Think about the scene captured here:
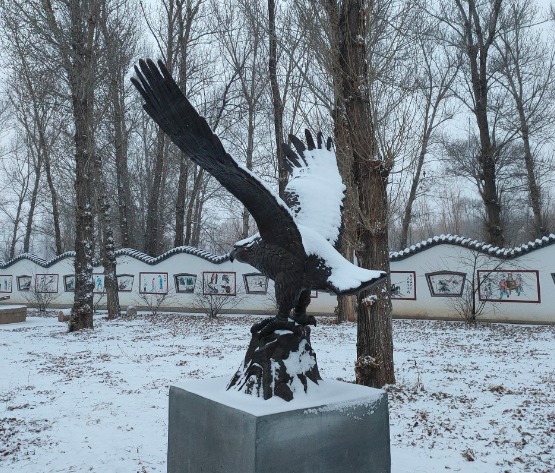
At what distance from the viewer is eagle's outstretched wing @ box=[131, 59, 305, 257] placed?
7.69 ft

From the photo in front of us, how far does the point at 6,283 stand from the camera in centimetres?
2053

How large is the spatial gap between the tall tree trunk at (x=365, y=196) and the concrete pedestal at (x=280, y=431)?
3148 millimetres

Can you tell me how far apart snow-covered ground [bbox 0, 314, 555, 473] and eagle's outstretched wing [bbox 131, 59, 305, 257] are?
2534 mm

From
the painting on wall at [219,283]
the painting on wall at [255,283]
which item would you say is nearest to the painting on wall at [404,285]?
the painting on wall at [255,283]

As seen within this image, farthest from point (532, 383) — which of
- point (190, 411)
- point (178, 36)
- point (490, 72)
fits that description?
point (178, 36)

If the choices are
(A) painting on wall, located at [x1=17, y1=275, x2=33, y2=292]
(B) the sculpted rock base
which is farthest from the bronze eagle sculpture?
(A) painting on wall, located at [x1=17, y1=275, x2=33, y2=292]

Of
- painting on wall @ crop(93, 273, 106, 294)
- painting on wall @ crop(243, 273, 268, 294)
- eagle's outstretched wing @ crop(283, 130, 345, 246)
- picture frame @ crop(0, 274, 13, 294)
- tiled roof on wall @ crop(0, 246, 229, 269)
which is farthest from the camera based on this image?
picture frame @ crop(0, 274, 13, 294)

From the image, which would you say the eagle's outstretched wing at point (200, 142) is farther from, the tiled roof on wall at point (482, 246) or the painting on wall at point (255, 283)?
the painting on wall at point (255, 283)

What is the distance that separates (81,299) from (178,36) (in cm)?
1066

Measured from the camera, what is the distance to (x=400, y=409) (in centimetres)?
547

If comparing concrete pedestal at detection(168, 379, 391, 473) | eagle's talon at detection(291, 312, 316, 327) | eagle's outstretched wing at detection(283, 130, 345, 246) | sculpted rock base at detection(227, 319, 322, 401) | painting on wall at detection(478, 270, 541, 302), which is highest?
eagle's outstretched wing at detection(283, 130, 345, 246)

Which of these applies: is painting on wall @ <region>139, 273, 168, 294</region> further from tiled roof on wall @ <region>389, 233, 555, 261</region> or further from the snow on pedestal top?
the snow on pedestal top

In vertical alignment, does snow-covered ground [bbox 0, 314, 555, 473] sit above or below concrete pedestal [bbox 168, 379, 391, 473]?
below

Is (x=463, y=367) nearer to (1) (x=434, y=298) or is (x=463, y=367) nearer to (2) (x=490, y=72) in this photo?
(1) (x=434, y=298)
